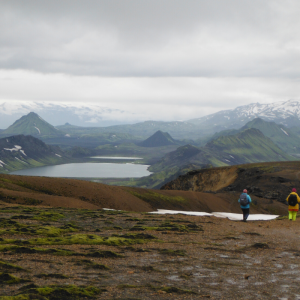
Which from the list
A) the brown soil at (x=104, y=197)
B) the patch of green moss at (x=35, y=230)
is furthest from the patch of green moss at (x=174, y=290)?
the brown soil at (x=104, y=197)

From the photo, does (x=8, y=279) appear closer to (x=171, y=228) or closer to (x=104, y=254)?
(x=104, y=254)

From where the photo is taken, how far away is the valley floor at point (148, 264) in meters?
12.0

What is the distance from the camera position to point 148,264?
1600cm

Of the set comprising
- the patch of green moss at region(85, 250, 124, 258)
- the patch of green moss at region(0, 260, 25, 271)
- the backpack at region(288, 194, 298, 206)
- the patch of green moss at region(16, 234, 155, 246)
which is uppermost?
the backpack at region(288, 194, 298, 206)

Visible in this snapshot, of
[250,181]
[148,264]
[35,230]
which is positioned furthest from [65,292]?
[250,181]

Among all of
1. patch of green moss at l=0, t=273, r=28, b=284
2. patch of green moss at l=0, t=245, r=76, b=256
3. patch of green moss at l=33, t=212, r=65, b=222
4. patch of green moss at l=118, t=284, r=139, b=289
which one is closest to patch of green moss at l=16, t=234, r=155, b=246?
patch of green moss at l=0, t=245, r=76, b=256

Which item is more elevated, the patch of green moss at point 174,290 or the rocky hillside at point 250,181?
the patch of green moss at point 174,290

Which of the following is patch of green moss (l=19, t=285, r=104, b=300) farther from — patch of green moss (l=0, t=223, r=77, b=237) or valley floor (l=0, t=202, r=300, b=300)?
patch of green moss (l=0, t=223, r=77, b=237)

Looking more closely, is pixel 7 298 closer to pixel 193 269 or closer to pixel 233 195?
pixel 193 269

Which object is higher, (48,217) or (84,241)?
(84,241)

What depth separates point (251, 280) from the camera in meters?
13.8

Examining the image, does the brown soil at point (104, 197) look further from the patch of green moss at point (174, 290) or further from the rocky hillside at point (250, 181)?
the patch of green moss at point (174, 290)

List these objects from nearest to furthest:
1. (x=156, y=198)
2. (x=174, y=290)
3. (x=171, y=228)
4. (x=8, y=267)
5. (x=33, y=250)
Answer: (x=174, y=290) → (x=8, y=267) → (x=33, y=250) → (x=171, y=228) → (x=156, y=198)

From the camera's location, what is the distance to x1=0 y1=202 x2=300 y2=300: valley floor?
1198 cm
